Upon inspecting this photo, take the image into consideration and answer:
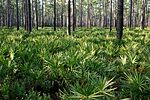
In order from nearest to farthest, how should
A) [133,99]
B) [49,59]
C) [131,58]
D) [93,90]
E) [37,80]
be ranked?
[93,90] → [133,99] → [37,80] → [49,59] → [131,58]

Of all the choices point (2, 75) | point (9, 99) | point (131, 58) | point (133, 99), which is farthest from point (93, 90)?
point (131, 58)

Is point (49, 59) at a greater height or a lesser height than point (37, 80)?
greater

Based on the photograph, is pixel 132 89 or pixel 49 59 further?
pixel 49 59

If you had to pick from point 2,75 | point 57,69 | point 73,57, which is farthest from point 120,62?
point 2,75

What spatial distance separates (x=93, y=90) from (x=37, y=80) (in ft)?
8.10

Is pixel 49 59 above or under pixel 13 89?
above

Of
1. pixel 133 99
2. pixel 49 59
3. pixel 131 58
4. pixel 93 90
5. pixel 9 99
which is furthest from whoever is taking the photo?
pixel 131 58

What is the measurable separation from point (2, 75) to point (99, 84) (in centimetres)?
312

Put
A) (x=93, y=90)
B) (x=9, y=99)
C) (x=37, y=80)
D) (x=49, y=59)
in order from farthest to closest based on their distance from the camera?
(x=49, y=59) < (x=37, y=80) < (x=9, y=99) < (x=93, y=90)

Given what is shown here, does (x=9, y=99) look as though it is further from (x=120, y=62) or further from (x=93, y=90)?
(x=120, y=62)

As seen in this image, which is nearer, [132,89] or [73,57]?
[132,89]

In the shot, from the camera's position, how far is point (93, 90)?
4883 millimetres

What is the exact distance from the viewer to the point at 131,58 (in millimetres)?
8477

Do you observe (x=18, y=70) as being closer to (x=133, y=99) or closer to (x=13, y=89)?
(x=13, y=89)
